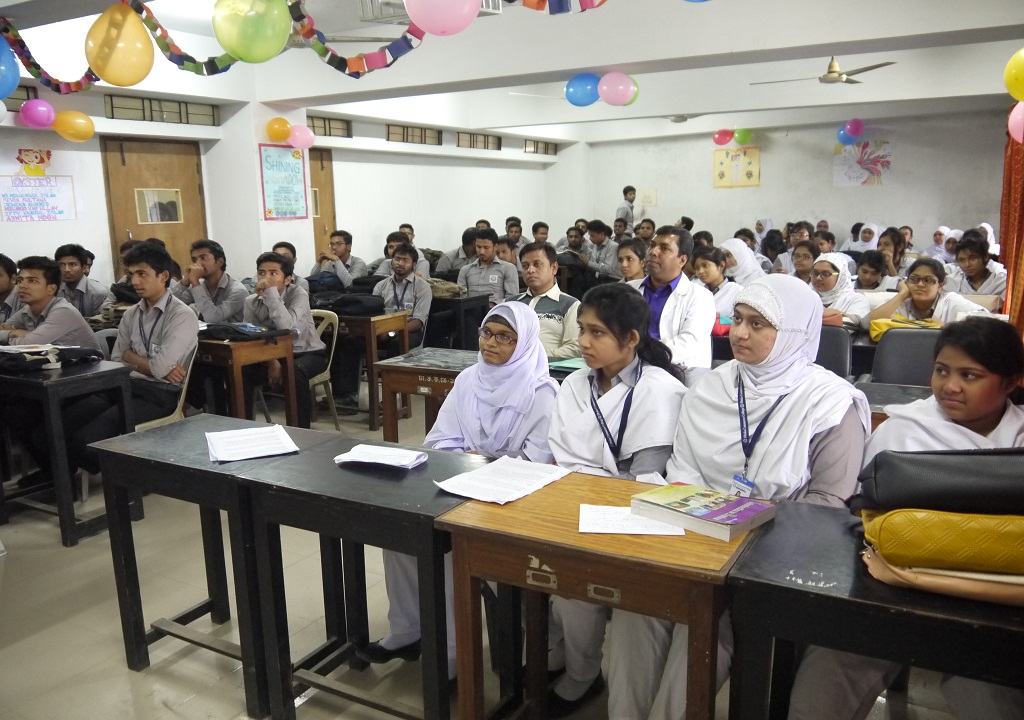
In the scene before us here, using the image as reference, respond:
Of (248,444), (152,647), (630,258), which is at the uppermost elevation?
(630,258)

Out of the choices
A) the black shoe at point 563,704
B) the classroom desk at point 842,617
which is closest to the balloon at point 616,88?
the black shoe at point 563,704

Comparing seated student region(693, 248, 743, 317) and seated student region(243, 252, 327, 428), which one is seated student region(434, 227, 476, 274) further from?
seated student region(693, 248, 743, 317)

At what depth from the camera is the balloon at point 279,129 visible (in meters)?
6.98

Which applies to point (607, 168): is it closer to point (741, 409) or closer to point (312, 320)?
point (312, 320)

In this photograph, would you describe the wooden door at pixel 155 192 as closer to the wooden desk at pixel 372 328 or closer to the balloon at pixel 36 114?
the balloon at pixel 36 114

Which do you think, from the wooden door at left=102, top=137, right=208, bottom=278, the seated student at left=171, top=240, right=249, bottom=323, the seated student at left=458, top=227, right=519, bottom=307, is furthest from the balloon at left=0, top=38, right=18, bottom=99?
the seated student at left=458, top=227, right=519, bottom=307

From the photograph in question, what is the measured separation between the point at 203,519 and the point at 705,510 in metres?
1.80

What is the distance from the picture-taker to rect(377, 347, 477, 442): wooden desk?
360 cm

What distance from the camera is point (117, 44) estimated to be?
347 centimetres

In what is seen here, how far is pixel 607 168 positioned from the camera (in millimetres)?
13648

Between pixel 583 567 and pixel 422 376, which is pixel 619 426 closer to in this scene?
pixel 583 567

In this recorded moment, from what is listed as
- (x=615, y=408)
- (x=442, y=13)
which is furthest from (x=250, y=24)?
(x=615, y=408)

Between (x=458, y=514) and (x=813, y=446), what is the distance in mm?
925

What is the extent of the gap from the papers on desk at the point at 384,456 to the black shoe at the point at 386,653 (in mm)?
641
